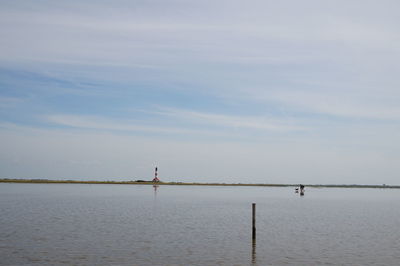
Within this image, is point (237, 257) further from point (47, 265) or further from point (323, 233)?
point (323, 233)

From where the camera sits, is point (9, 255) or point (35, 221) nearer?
point (9, 255)

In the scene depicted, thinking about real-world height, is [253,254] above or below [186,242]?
below

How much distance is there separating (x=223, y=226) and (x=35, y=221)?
2105 cm

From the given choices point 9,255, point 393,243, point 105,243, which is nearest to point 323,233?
point 393,243

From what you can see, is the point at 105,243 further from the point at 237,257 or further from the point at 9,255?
the point at 237,257

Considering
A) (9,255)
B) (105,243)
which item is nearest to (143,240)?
(105,243)

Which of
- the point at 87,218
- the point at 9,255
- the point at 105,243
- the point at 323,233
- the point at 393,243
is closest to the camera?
the point at 9,255

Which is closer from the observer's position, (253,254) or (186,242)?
(253,254)

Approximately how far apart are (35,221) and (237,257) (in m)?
27.1

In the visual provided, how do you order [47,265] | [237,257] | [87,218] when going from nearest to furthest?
[47,265] → [237,257] → [87,218]

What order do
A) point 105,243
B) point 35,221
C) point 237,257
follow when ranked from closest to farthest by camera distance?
point 237,257, point 105,243, point 35,221

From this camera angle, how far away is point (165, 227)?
146ft

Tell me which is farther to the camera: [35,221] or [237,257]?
[35,221]

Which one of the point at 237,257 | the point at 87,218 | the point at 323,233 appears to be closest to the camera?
the point at 237,257
